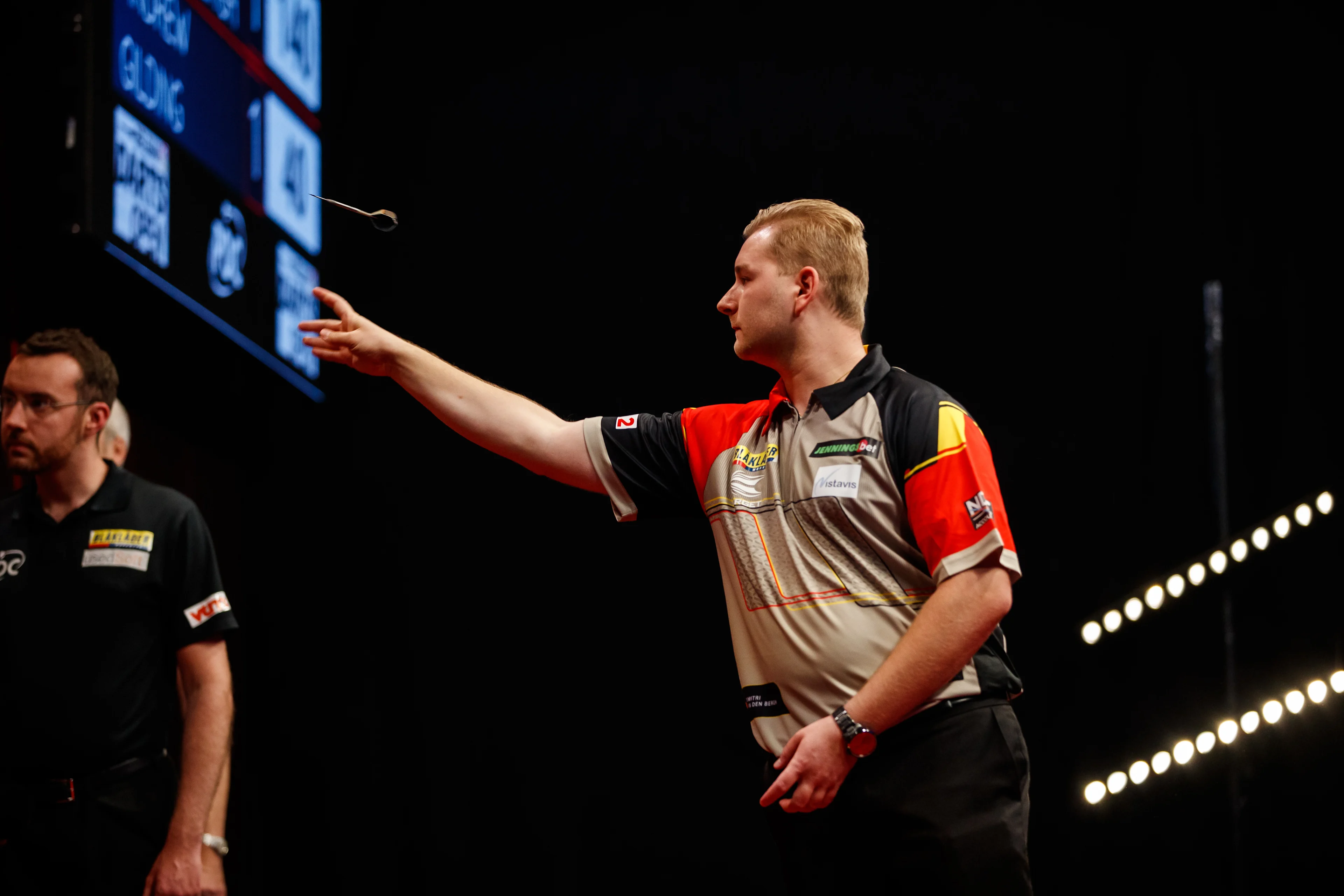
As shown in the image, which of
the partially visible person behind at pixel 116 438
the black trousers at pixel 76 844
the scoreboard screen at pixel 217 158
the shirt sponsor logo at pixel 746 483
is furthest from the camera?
the partially visible person behind at pixel 116 438

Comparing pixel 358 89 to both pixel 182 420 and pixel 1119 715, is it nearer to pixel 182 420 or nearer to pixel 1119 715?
pixel 182 420

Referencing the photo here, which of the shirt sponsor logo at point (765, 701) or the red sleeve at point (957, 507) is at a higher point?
the red sleeve at point (957, 507)

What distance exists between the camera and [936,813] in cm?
154

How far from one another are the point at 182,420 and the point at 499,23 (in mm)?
1812

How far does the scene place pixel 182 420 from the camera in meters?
3.85

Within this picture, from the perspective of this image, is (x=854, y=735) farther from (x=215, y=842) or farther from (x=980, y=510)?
(x=215, y=842)

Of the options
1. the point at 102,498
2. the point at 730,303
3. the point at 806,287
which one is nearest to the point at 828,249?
the point at 806,287

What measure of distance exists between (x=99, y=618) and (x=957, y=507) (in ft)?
5.18

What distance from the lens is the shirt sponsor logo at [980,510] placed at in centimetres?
154

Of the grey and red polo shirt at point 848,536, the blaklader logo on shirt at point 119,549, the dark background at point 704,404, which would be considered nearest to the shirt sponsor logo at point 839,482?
the grey and red polo shirt at point 848,536

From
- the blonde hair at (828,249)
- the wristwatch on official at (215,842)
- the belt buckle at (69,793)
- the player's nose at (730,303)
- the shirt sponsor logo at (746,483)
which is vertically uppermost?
the blonde hair at (828,249)

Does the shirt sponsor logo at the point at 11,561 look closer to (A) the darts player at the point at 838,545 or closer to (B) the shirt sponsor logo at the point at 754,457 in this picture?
(A) the darts player at the point at 838,545

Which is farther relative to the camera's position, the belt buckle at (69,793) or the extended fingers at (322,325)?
the belt buckle at (69,793)

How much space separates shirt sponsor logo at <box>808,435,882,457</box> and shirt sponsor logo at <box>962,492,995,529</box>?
0.53 ft
